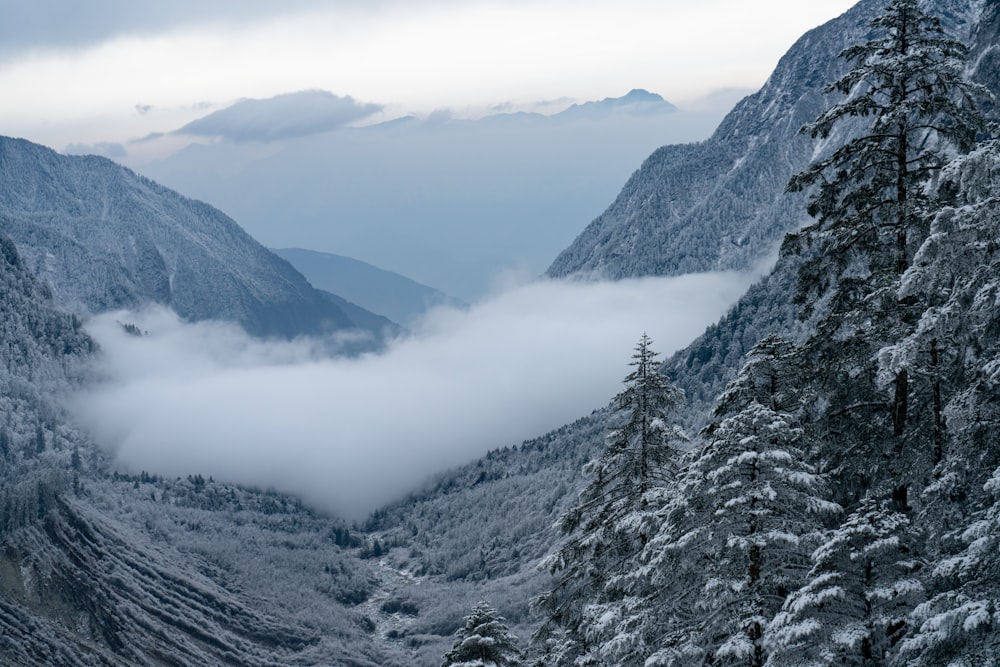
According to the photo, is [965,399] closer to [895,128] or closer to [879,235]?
[879,235]

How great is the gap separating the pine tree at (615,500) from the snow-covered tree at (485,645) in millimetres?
2995

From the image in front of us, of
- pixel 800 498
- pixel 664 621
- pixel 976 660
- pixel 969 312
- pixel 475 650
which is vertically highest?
pixel 969 312

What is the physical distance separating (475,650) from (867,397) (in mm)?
19717

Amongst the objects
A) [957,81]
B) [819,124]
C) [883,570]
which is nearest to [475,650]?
[883,570]

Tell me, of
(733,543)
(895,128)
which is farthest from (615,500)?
(895,128)

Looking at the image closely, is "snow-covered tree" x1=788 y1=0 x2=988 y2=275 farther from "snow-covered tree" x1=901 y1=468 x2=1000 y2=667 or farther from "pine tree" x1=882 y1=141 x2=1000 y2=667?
"snow-covered tree" x1=901 y1=468 x2=1000 y2=667

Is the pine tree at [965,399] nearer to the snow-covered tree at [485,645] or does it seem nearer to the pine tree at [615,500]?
the pine tree at [615,500]

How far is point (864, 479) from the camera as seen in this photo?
2722 centimetres

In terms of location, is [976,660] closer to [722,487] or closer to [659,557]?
[722,487]

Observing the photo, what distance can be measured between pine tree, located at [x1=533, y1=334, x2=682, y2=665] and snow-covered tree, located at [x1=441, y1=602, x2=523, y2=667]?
9.82ft

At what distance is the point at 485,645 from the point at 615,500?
906cm

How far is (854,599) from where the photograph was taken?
2272 cm

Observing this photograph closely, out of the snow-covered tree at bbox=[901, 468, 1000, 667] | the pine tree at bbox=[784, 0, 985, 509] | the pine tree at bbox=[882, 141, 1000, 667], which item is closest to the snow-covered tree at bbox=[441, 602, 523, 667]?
the pine tree at bbox=[784, 0, 985, 509]

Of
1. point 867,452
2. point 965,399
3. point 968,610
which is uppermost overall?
point 965,399
